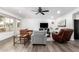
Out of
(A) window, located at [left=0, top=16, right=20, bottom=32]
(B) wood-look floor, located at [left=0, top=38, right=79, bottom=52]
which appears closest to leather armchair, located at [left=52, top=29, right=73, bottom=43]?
(B) wood-look floor, located at [left=0, top=38, right=79, bottom=52]

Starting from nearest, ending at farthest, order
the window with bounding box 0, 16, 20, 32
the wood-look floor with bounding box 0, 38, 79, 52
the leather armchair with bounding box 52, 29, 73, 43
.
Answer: the wood-look floor with bounding box 0, 38, 79, 52 → the leather armchair with bounding box 52, 29, 73, 43 → the window with bounding box 0, 16, 20, 32

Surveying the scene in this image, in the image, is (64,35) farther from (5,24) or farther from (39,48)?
(5,24)

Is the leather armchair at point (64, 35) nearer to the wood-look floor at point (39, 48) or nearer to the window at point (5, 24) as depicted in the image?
the wood-look floor at point (39, 48)

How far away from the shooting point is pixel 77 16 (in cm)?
906

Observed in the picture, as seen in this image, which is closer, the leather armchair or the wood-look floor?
the wood-look floor

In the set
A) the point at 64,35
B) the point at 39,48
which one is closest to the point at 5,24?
the point at 39,48

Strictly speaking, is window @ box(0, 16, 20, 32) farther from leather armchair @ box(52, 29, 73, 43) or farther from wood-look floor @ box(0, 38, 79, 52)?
leather armchair @ box(52, 29, 73, 43)

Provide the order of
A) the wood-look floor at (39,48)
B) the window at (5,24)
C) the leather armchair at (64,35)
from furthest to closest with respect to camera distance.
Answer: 1. the window at (5,24)
2. the leather armchair at (64,35)
3. the wood-look floor at (39,48)

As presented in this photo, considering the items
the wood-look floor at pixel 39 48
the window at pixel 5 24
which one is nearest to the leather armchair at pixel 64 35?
the wood-look floor at pixel 39 48
